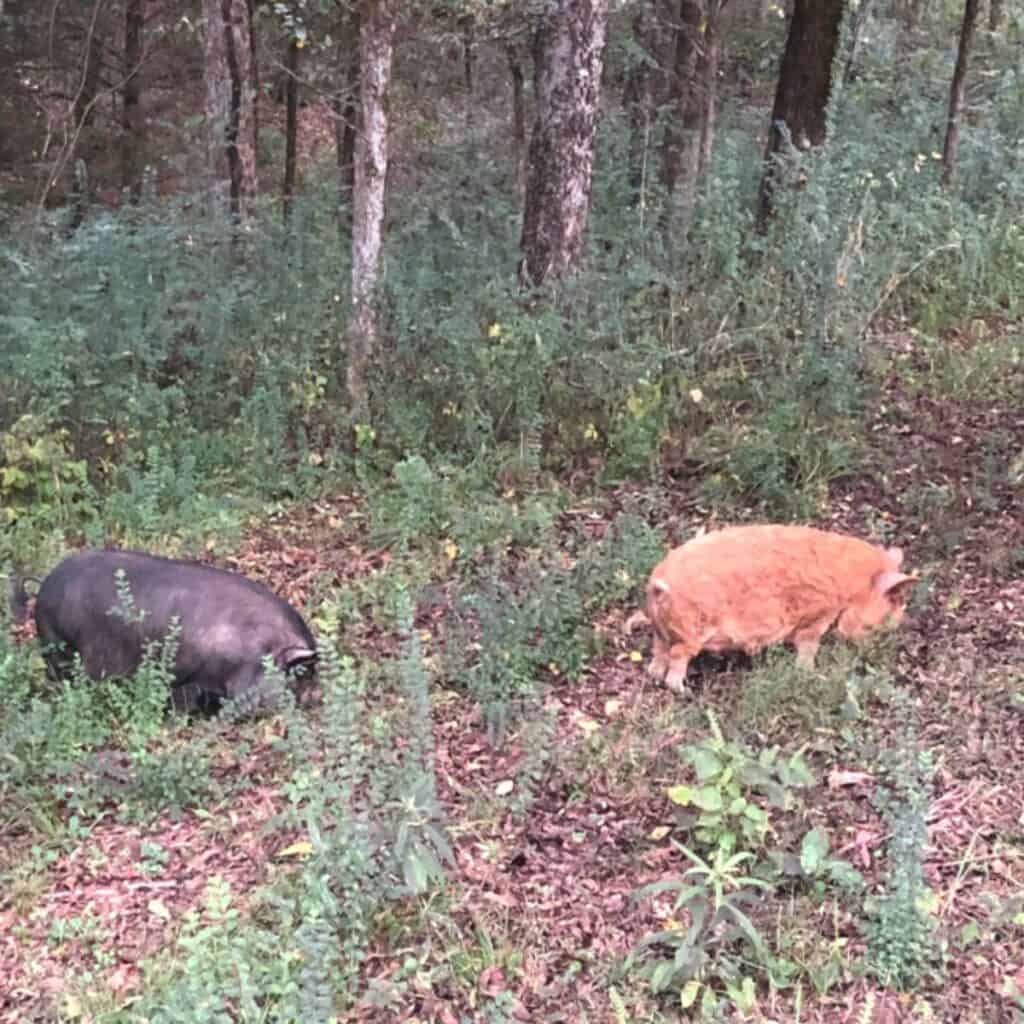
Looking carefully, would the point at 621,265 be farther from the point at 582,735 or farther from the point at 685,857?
the point at 685,857

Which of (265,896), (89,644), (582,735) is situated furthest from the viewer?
(89,644)

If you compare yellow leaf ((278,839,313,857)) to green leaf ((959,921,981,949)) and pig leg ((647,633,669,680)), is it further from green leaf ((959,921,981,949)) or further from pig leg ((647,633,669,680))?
green leaf ((959,921,981,949))

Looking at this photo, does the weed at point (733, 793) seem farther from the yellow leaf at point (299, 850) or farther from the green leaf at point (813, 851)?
the yellow leaf at point (299, 850)

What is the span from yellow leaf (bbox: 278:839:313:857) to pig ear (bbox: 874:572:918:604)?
2465 mm

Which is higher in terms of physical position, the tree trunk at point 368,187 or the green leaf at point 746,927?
the tree trunk at point 368,187

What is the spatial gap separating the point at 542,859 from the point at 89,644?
93.1 inches

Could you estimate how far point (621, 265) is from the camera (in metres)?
7.67

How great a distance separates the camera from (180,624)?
197 inches

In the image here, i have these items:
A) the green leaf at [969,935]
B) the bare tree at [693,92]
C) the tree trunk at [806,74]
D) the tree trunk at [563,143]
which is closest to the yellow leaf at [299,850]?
the green leaf at [969,935]

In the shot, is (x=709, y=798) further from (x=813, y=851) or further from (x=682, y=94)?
(x=682, y=94)

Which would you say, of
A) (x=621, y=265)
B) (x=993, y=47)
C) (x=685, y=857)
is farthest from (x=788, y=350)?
(x=993, y=47)

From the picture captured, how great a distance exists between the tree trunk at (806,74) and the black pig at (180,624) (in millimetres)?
5247

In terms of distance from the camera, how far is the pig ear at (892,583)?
15.6ft

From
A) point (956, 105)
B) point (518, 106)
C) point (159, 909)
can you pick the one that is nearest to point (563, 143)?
point (956, 105)
